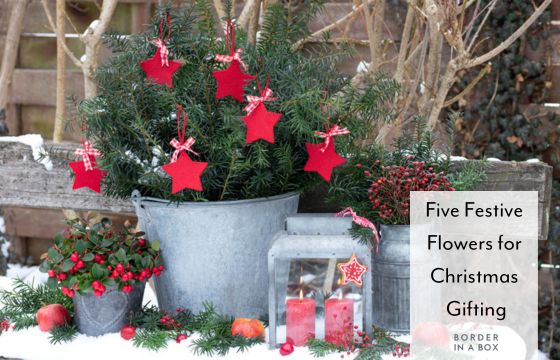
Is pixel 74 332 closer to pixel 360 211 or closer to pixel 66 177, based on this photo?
pixel 66 177

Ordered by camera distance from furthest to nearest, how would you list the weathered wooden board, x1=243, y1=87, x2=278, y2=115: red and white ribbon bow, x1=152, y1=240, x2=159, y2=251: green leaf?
the weathered wooden board
x1=152, y1=240, x2=159, y2=251: green leaf
x1=243, y1=87, x2=278, y2=115: red and white ribbon bow

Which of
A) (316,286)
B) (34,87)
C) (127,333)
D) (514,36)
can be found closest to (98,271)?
(127,333)

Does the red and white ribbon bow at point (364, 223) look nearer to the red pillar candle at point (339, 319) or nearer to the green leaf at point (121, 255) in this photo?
the red pillar candle at point (339, 319)

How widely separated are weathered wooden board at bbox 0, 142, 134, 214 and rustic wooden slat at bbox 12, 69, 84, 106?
1.39 metres

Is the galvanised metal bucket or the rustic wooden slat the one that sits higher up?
the rustic wooden slat

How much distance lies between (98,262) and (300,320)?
0.34 meters

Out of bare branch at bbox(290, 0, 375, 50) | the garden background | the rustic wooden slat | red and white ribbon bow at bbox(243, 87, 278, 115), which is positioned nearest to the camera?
red and white ribbon bow at bbox(243, 87, 278, 115)

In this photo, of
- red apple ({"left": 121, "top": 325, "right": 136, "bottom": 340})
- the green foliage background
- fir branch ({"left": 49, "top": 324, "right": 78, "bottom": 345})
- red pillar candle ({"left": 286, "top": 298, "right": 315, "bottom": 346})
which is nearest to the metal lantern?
red pillar candle ({"left": 286, "top": 298, "right": 315, "bottom": 346})

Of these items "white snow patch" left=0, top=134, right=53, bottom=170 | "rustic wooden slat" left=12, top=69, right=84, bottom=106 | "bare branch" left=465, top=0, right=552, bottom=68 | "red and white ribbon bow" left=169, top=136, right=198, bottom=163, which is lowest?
"white snow patch" left=0, top=134, right=53, bottom=170

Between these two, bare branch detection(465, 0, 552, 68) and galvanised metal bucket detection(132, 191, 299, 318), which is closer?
galvanised metal bucket detection(132, 191, 299, 318)

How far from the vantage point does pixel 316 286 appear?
1.17 m

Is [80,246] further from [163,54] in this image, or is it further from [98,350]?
[163,54]

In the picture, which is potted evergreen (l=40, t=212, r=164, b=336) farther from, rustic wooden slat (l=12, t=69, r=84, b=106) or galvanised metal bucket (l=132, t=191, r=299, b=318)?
rustic wooden slat (l=12, t=69, r=84, b=106)

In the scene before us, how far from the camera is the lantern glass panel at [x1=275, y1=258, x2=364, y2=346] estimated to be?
3.71 ft
